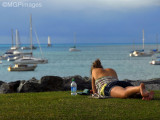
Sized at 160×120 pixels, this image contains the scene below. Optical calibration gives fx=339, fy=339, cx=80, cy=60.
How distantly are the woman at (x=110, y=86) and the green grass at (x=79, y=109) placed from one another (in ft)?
0.62

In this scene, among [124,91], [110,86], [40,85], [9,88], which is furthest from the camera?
[40,85]

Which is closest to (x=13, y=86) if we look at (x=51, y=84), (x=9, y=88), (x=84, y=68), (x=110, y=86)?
(x=9, y=88)

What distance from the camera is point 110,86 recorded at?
26.9 feet

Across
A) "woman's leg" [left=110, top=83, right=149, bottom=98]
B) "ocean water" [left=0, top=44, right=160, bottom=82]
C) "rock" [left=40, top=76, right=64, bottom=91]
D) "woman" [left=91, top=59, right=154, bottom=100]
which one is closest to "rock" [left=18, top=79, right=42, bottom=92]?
"rock" [left=40, top=76, right=64, bottom=91]

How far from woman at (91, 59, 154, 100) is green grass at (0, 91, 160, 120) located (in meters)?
0.19

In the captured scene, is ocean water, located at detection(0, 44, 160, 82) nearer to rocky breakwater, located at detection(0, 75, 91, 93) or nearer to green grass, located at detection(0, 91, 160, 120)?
rocky breakwater, located at detection(0, 75, 91, 93)

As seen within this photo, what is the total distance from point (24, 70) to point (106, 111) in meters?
39.1

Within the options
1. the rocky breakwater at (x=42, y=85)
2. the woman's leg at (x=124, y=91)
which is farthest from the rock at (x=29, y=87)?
the woman's leg at (x=124, y=91)

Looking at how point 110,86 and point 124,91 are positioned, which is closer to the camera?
point 124,91

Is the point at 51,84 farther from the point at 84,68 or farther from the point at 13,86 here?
the point at 84,68

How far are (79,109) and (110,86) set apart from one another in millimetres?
1710

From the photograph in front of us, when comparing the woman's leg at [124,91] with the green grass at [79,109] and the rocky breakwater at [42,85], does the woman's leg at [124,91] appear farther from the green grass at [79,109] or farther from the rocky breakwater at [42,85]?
the rocky breakwater at [42,85]

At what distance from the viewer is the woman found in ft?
25.4

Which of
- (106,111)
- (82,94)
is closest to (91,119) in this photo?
(106,111)
